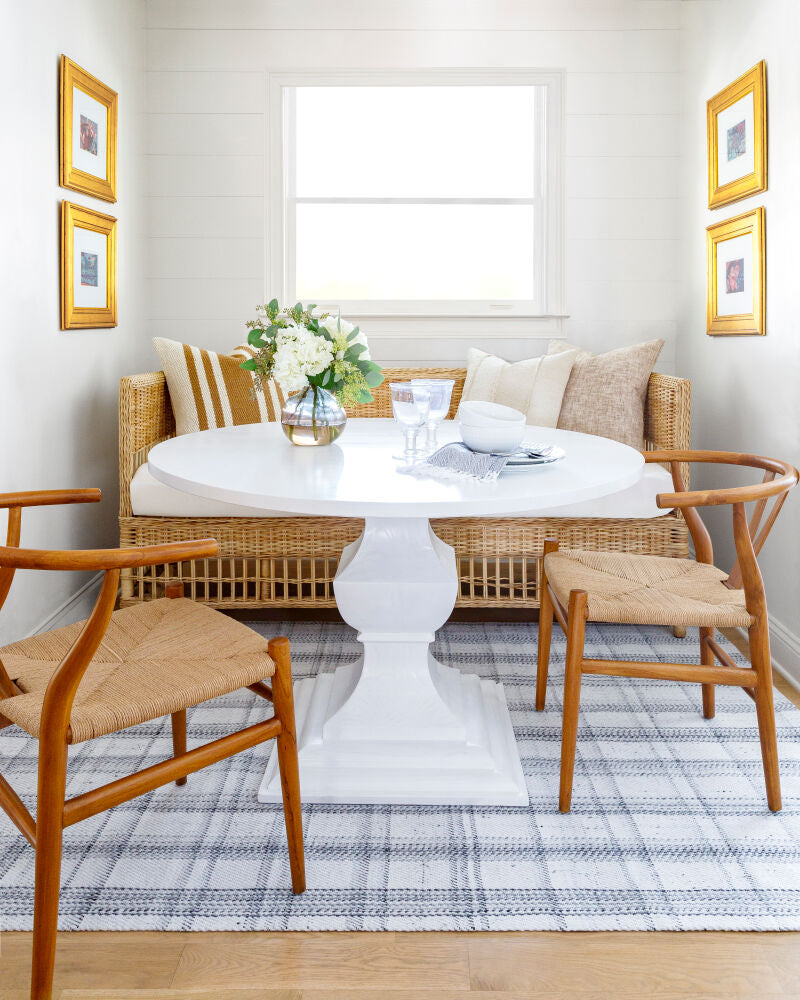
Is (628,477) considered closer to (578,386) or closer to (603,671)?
(603,671)

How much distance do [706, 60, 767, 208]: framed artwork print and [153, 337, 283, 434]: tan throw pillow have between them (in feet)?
5.99

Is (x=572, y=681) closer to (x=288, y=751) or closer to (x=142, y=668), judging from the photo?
(x=288, y=751)

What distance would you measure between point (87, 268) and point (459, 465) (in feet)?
6.25

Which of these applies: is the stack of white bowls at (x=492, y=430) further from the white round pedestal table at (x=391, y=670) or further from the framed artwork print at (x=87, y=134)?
the framed artwork print at (x=87, y=134)

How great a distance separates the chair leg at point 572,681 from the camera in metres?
1.77

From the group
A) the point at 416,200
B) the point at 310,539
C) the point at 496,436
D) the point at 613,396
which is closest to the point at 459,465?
the point at 496,436

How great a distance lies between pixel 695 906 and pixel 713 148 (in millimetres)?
2706

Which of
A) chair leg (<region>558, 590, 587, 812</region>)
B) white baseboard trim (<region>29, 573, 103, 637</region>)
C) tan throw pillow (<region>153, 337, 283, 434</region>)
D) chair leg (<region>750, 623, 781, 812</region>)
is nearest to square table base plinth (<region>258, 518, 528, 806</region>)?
chair leg (<region>558, 590, 587, 812</region>)

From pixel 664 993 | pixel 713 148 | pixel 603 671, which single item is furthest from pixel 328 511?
pixel 713 148

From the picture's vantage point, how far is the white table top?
1.44m

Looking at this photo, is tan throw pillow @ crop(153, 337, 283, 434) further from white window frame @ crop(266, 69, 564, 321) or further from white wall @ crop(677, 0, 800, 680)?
white wall @ crop(677, 0, 800, 680)

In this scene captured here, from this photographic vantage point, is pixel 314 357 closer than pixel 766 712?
No

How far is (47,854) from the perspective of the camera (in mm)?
A: 1225

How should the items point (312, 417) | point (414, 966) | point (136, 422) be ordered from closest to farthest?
point (414, 966) → point (312, 417) → point (136, 422)
